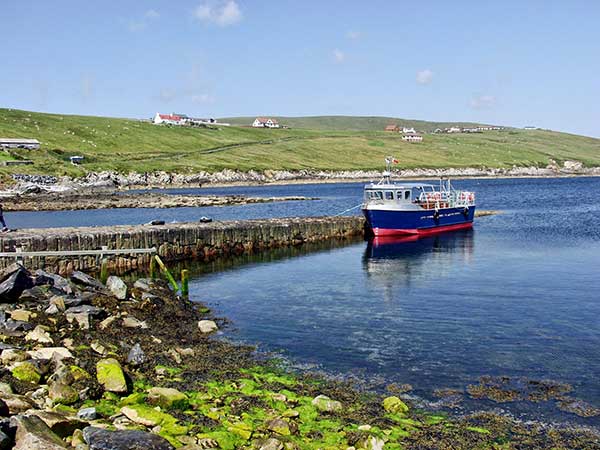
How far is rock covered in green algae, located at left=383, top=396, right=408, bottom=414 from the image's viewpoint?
15.9 meters

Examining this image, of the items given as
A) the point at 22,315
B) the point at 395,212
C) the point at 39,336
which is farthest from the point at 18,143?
the point at 39,336

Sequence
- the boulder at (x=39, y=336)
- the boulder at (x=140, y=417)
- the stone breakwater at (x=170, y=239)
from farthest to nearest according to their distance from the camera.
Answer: the stone breakwater at (x=170, y=239) < the boulder at (x=39, y=336) < the boulder at (x=140, y=417)

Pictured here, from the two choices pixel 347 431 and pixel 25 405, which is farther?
pixel 347 431

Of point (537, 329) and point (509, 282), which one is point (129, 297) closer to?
point (537, 329)

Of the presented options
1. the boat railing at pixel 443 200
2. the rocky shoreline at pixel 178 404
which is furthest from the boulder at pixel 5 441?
the boat railing at pixel 443 200

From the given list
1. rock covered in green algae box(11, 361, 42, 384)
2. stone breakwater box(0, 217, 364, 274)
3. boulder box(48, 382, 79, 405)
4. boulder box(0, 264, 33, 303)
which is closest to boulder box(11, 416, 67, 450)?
boulder box(48, 382, 79, 405)

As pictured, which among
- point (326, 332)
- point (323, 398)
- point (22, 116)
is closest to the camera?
point (323, 398)

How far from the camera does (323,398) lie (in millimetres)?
15938

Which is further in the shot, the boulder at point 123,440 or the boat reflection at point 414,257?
the boat reflection at point 414,257

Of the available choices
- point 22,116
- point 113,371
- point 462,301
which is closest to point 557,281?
point 462,301

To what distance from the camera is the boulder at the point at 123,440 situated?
461 inches

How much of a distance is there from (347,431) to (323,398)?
1.80 metres

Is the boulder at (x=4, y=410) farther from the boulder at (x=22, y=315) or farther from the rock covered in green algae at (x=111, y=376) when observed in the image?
the boulder at (x=22, y=315)

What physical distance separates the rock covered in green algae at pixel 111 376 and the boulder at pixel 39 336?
2571 millimetres
